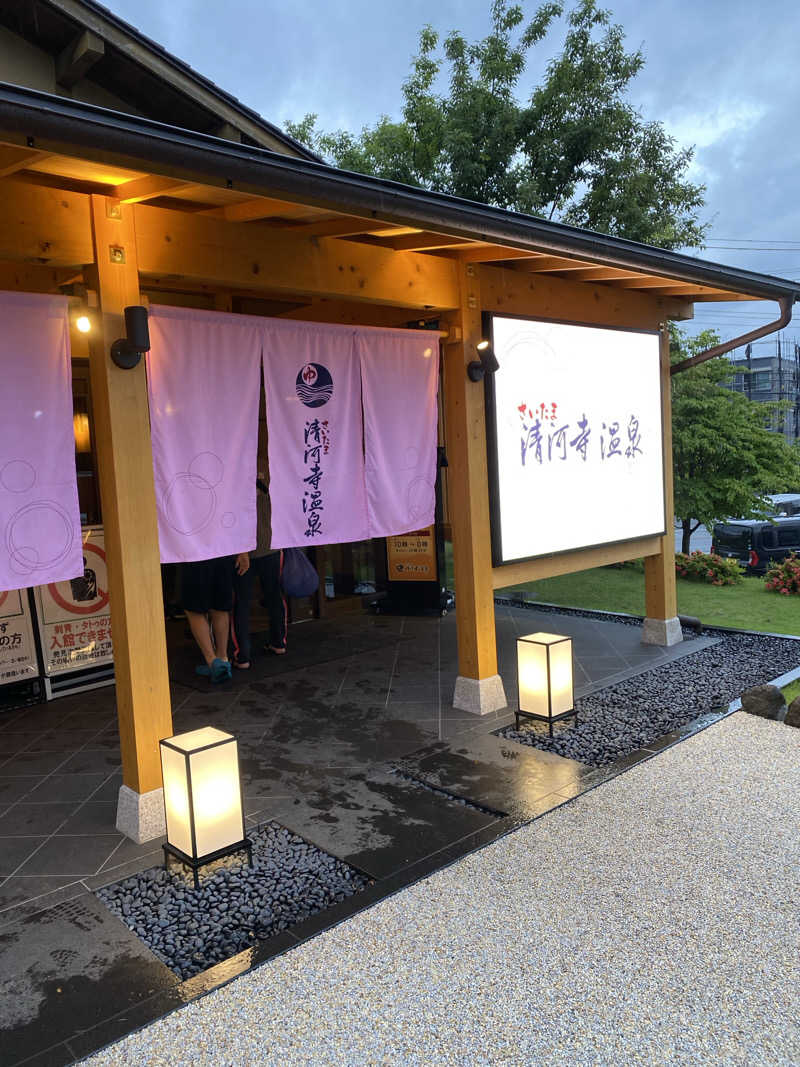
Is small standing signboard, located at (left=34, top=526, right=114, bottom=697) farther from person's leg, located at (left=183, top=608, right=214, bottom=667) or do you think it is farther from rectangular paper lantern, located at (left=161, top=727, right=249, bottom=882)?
rectangular paper lantern, located at (left=161, top=727, right=249, bottom=882)

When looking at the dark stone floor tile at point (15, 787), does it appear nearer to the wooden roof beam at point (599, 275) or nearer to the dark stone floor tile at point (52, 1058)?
the dark stone floor tile at point (52, 1058)

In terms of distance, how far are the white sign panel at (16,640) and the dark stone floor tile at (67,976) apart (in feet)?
11.8

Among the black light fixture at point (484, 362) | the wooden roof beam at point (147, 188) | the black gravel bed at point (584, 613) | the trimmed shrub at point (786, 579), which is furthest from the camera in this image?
the trimmed shrub at point (786, 579)

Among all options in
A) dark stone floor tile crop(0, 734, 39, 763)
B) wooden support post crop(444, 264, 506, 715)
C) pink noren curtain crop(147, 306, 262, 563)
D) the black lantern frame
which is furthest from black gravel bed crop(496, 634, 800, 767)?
dark stone floor tile crop(0, 734, 39, 763)

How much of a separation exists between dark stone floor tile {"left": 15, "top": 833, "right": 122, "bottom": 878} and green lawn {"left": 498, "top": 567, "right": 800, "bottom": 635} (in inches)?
291

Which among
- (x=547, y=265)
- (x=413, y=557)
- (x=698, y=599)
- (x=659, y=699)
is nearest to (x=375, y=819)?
(x=659, y=699)

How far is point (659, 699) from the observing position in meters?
6.48

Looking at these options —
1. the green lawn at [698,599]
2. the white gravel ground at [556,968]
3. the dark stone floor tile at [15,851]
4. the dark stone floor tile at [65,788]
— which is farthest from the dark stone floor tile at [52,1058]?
the green lawn at [698,599]

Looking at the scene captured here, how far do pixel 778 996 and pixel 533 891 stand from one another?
3.65 ft

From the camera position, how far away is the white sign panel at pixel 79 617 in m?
6.97

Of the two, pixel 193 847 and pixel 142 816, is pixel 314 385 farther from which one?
pixel 193 847

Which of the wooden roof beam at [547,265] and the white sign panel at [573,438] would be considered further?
the white sign panel at [573,438]

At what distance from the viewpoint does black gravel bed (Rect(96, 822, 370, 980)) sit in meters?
3.39

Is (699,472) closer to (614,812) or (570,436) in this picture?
(570,436)
